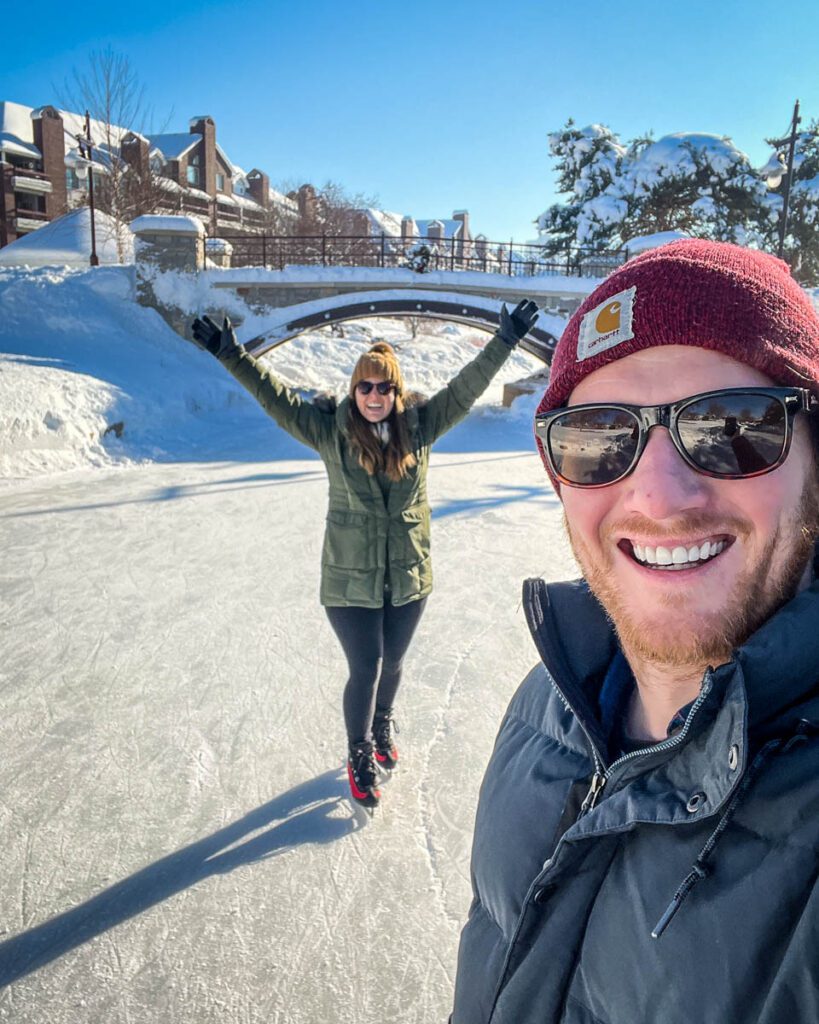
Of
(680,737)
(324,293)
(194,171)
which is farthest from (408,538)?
(194,171)

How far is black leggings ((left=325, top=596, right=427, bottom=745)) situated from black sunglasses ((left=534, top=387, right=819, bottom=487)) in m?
1.79

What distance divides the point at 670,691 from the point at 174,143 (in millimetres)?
49698

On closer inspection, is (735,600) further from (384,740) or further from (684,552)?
(384,740)

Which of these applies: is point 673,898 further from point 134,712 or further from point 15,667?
point 15,667

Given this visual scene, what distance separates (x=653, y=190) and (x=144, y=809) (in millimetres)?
25905

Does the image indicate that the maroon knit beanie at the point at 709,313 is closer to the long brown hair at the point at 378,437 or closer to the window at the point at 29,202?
the long brown hair at the point at 378,437

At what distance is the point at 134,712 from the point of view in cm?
355

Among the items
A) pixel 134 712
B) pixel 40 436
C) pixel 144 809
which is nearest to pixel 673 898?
pixel 144 809

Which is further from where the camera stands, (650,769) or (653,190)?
(653,190)

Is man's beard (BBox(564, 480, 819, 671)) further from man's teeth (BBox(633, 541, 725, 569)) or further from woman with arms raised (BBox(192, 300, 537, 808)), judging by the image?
woman with arms raised (BBox(192, 300, 537, 808))

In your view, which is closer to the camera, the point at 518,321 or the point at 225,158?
the point at 518,321

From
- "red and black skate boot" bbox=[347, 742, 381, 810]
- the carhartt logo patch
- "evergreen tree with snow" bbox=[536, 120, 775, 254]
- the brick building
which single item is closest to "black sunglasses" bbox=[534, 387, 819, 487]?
the carhartt logo patch

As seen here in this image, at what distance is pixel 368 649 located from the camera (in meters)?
2.83

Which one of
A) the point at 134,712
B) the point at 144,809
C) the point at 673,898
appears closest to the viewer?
the point at 673,898
